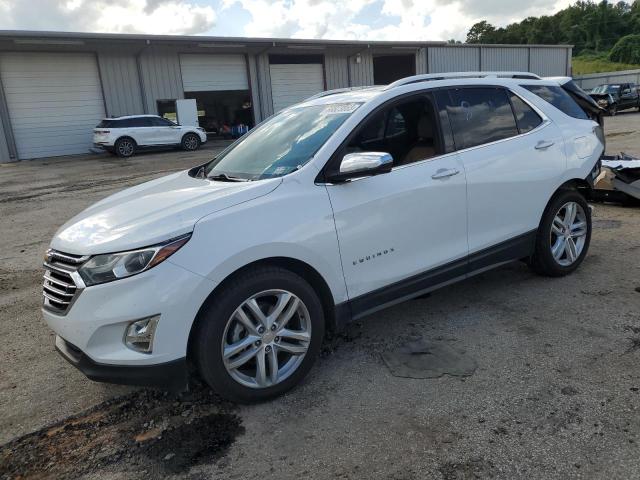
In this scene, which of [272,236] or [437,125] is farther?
[437,125]

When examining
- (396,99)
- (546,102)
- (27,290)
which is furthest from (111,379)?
(546,102)

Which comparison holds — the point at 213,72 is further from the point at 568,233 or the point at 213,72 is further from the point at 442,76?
the point at 568,233

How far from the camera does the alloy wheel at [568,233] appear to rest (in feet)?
15.2

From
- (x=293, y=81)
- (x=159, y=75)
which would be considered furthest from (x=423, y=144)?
(x=293, y=81)

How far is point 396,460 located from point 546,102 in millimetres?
3555

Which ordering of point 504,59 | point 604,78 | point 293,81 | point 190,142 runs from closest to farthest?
point 190,142 → point 293,81 → point 504,59 → point 604,78

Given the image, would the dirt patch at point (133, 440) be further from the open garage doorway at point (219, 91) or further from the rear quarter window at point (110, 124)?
the open garage doorway at point (219, 91)

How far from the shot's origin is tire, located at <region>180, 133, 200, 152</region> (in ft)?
73.8

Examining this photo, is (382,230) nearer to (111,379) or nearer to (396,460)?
(396,460)

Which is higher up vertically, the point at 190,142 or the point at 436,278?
the point at 190,142

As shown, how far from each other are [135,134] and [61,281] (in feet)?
63.8

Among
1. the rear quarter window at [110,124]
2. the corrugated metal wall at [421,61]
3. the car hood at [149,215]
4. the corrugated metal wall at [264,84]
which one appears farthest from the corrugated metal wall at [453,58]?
the car hood at [149,215]

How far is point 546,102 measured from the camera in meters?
4.66

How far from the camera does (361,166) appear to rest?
319 cm
